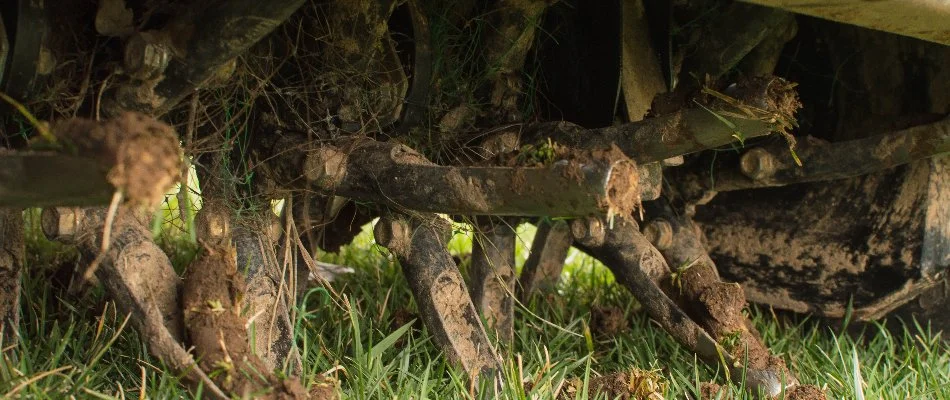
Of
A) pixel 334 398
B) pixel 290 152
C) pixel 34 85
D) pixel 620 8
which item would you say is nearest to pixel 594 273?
pixel 620 8

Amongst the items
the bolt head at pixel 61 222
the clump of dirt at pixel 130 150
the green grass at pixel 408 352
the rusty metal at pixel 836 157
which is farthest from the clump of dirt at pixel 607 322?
the clump of dirt at pixel 130 150

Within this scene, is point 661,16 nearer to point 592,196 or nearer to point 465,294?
point 465,294

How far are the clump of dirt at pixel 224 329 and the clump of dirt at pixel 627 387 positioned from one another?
1.93 ft

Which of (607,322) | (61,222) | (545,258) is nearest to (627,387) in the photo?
(607,322)

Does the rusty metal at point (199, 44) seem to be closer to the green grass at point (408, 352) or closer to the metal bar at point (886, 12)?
the green grass at point (408, 352)

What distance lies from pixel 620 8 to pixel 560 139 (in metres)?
0.29

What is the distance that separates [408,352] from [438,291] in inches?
5.3

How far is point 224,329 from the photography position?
1510 mm

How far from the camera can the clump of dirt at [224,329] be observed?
1436mm

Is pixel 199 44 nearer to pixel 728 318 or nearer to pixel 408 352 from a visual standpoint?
pixel 408 352

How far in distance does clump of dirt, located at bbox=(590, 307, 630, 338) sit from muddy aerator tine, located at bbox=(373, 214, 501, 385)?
629 millimetres

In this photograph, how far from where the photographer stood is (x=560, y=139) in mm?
1982

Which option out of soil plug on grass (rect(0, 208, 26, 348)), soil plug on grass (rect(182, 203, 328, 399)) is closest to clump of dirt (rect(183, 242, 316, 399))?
soil plug on grass (rect(182, 203, 328, 399))

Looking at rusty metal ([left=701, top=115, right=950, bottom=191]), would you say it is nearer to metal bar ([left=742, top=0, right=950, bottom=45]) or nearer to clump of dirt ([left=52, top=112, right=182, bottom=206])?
metal bar ([left=742, top=0, right=950, bottom=45])
